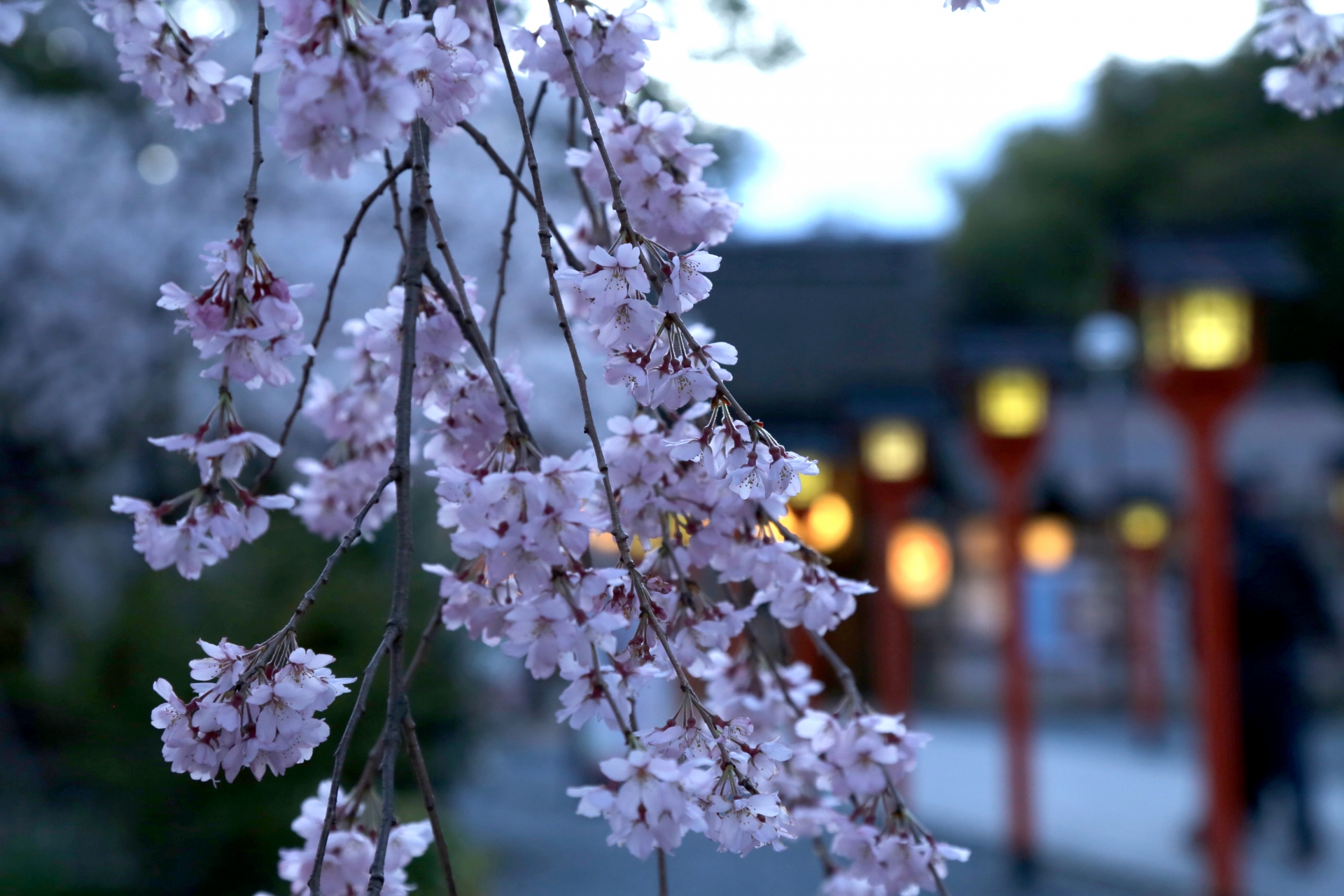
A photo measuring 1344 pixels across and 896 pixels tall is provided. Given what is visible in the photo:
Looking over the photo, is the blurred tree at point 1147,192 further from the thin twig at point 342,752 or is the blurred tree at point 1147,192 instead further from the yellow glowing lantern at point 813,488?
the thin twig at point 342,752

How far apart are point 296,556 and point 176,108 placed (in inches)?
127

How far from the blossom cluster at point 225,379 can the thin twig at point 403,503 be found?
8 cm

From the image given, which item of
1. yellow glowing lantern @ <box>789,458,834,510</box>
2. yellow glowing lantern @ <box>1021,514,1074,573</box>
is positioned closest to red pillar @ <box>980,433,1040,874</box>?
yellow glowing lantern @ <box>789,458,834,510</box>

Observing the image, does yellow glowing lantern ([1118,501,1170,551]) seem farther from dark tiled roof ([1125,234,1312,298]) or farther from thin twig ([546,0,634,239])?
thin twig ([546,0,634,239])

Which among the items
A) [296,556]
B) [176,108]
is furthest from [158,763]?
[176,108]

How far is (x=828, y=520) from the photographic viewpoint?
21.5 feet

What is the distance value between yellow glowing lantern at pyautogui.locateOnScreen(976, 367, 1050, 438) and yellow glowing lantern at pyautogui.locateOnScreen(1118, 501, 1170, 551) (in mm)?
4190

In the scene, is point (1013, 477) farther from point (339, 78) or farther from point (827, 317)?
point (339, 78)

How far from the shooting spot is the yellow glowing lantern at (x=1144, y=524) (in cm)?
904

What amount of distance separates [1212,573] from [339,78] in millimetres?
4046

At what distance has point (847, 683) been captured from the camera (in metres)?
0.90

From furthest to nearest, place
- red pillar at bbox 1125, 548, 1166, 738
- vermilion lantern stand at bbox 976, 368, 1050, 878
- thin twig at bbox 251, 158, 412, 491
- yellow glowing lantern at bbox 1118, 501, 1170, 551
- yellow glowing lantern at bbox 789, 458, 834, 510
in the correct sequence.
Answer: yellow glowing lantern at bbox 1118, 501, 1170, 551 < red pillar at bbox 1125, 548, 1166, 738 < yellow glowing lantern at bbox 789, 458, 834, 510 < vermilion lantern stand at bbox 976, 368, 1050, 878 < thin twig at bbox 251, 158, 412, 491

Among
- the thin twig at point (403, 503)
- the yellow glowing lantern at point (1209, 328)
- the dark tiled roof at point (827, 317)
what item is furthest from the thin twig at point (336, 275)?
the dark tiled roof at point (827, 317)

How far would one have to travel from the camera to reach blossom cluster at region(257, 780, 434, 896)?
852mm
